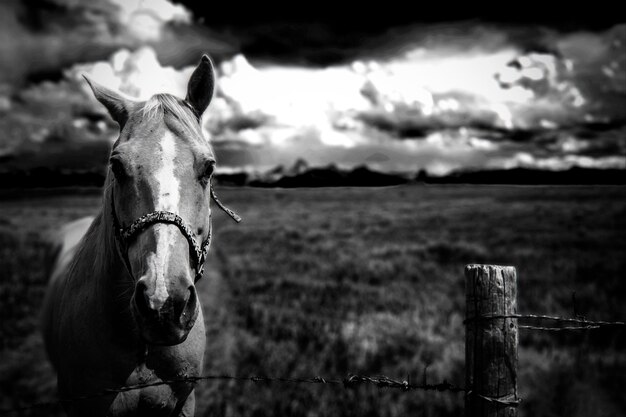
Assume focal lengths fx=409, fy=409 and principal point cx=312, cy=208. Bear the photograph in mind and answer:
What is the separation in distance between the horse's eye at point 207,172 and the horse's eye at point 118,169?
35cm

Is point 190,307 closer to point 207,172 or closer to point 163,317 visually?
point 163,317

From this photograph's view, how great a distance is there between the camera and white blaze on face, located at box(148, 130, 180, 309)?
1560 millimetres

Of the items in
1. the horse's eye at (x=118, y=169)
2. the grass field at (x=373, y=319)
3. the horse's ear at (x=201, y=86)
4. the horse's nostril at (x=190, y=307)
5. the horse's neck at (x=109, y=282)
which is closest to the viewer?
the horse's nostril at (x=190, y=307)

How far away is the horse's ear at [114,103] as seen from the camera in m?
2.33

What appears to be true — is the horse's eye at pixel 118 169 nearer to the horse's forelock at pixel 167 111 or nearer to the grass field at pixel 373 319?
the horse's forelock at pixel 167 111

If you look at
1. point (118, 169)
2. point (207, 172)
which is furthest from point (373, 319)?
point (118, 169)

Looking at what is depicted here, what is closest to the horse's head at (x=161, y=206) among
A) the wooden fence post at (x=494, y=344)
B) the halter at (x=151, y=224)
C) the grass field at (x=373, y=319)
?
the halter at (x=151, y=224)

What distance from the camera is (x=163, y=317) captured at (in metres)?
1.56

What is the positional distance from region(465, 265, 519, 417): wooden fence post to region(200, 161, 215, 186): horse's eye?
135 centimetres

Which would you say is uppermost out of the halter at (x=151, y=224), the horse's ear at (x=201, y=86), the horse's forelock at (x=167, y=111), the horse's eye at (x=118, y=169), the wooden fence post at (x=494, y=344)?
the horse's ear at (x=201, y=86)

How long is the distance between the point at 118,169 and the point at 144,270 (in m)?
0.56

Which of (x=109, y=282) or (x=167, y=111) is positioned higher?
(x=167, y=111)

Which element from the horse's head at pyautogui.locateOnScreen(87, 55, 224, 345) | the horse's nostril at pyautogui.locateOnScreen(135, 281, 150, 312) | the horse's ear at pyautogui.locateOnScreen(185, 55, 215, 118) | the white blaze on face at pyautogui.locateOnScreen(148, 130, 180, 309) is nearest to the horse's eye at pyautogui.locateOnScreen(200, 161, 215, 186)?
the horse's head at pyautogui.locateOnScreen(87, 55, 224, 345)

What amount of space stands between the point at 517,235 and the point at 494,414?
18072 mm
